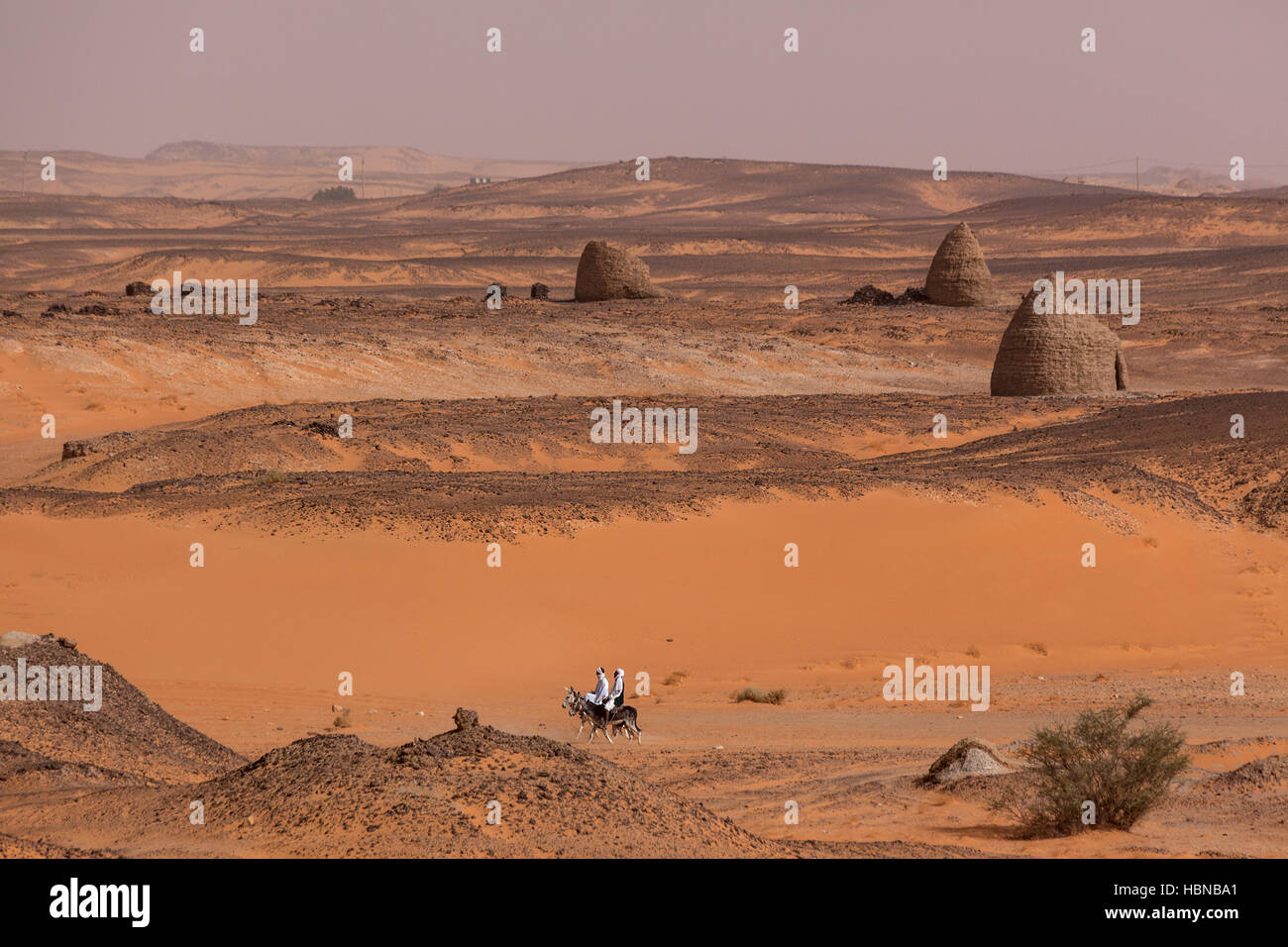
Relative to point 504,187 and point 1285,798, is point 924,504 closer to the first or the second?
point 1285,798

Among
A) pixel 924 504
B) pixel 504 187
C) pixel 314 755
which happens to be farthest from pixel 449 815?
pixel 504 187

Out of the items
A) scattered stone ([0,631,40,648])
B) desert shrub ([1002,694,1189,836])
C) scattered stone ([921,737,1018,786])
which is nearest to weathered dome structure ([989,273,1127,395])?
scattered stone ([921,737,1018,786])

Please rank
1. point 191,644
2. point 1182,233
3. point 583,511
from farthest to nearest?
point 1182,233
point 583,511
point 191,644

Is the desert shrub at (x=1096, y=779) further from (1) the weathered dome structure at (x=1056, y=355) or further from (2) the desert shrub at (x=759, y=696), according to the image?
(1) the weathered dome structure at (x=1056, y=355)

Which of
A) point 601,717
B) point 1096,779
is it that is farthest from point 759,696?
point 1096,779

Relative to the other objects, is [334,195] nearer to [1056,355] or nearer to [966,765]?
[1056,355]

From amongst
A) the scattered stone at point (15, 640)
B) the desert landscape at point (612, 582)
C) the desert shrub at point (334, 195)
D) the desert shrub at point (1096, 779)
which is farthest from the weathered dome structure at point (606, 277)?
the desert shrub at point (334, 195)

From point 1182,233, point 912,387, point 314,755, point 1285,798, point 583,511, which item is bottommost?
point 1285,798
